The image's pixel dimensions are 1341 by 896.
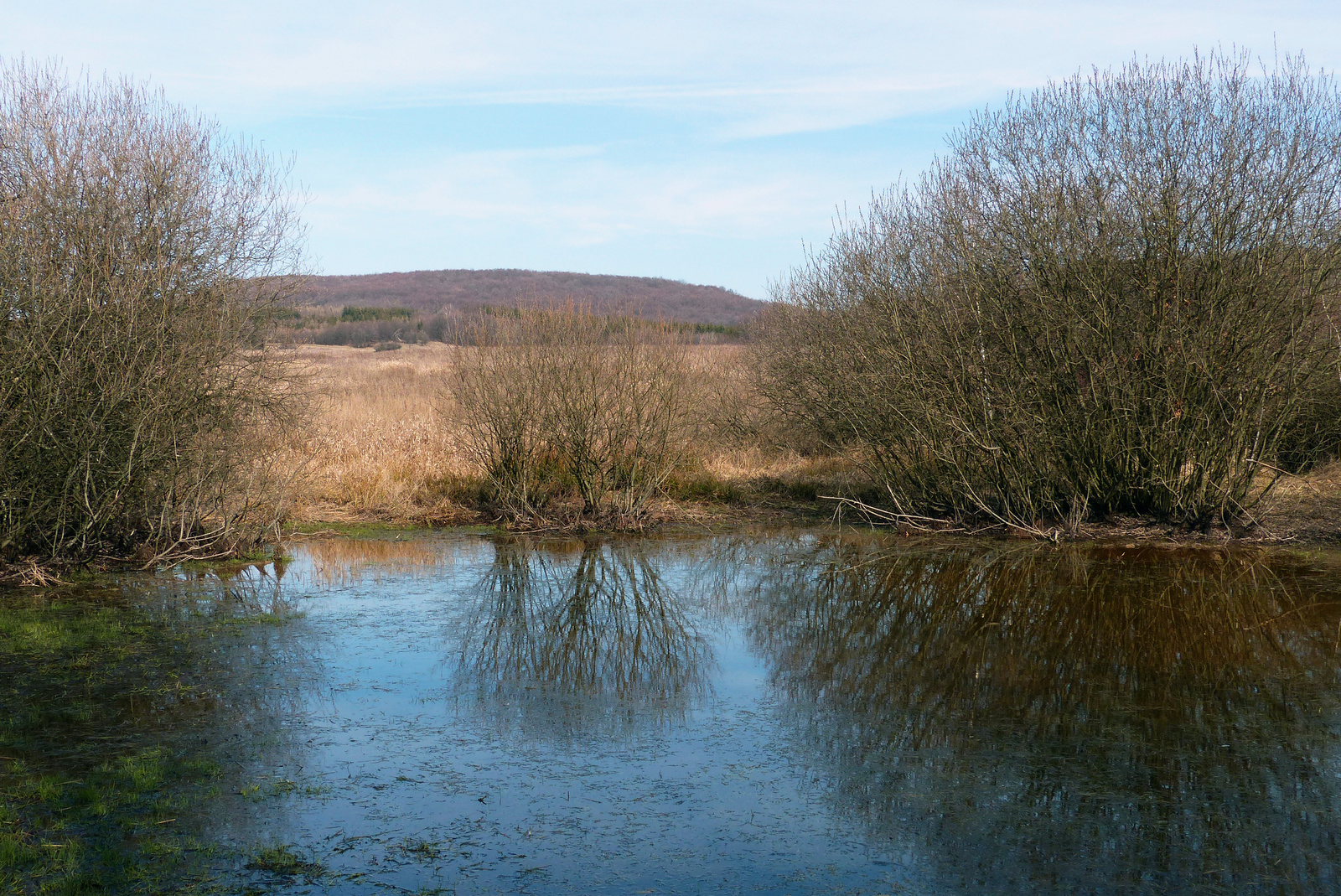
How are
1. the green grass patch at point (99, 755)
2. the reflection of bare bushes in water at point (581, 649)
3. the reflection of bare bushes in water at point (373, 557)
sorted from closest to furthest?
the green grass patch at point (99, 755), the reflection of bare bushes in water at point (581, 649), the reflection of bare bushes in water at point (373, 557)

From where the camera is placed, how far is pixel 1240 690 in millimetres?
6750

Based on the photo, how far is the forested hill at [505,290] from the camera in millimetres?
62438

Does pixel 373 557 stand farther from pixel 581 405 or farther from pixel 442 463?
pixel 442 463

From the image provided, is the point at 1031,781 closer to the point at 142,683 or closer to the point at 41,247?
the point at 142,683

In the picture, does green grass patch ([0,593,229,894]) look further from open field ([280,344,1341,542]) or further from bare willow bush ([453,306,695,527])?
bare willow bush ([453,306,695,527])

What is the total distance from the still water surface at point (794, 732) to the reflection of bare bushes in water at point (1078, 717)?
0.02 m

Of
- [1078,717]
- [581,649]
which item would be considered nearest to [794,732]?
[1078,717]

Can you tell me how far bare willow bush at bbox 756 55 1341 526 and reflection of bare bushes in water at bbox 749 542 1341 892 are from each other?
84.5 inches

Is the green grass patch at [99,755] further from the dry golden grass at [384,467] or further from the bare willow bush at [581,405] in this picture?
the bare willow bush at [581,405]

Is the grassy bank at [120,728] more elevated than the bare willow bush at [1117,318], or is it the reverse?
the bare willow bush at [1117,318]

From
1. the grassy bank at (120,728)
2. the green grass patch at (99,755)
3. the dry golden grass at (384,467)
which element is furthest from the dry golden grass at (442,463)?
the green grass patch at (99,755)

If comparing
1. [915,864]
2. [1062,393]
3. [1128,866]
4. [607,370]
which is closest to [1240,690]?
[1128,866]

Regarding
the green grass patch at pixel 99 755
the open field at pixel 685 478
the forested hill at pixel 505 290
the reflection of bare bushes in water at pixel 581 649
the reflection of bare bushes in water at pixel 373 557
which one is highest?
the forested hill at pixel 505 290

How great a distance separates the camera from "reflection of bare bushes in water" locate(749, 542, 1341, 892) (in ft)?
14.5
